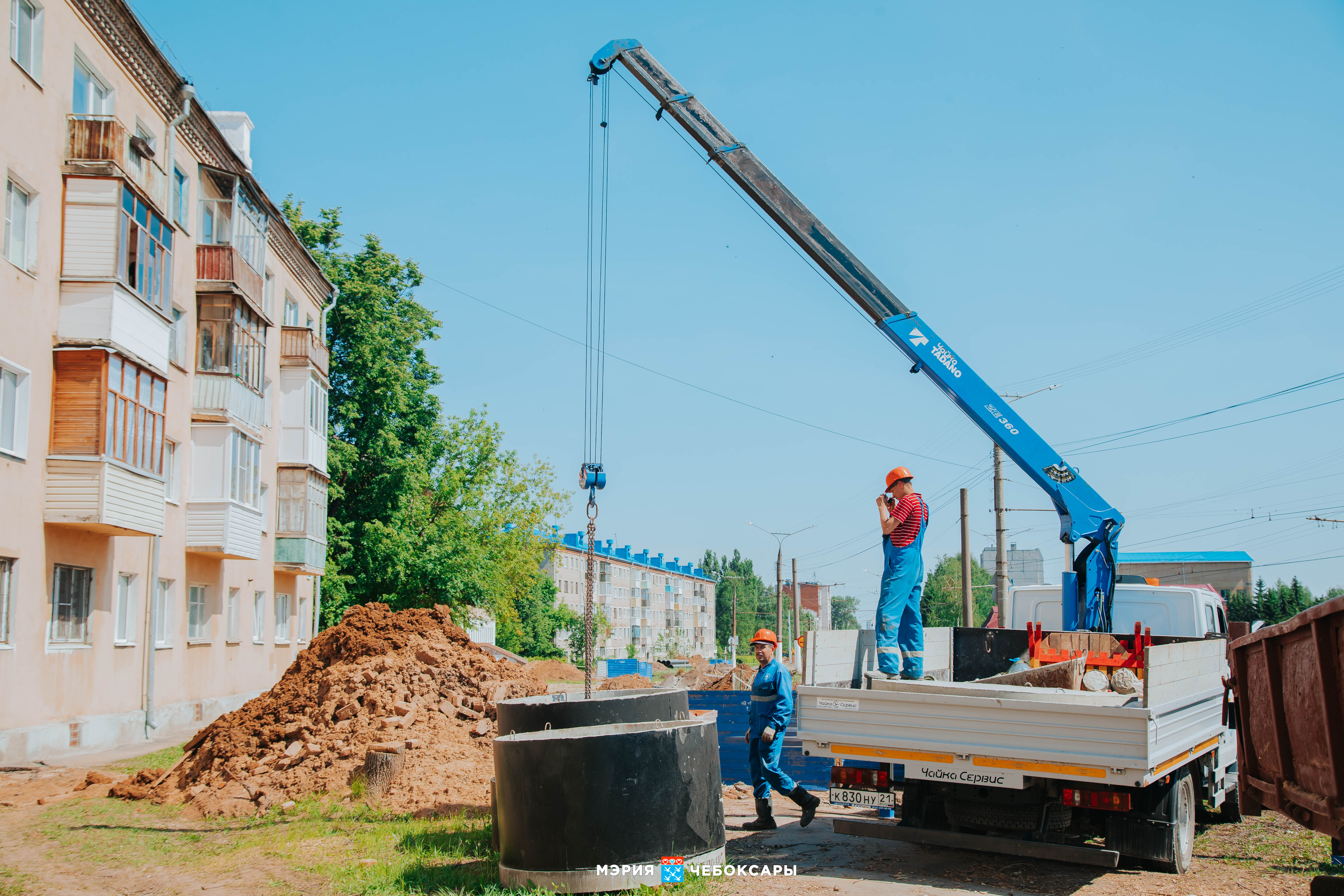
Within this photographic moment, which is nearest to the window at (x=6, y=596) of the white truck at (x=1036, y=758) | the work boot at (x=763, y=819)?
the work boot at (x=763, y=819)

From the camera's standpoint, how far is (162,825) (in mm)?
9664

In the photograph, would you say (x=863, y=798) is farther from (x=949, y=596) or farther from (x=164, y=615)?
(x=949, y=596)

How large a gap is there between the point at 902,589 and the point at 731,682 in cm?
1676

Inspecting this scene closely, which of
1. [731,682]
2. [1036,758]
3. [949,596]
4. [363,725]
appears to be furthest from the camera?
[949,596]

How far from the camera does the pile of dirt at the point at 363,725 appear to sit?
A: 34.1 ft

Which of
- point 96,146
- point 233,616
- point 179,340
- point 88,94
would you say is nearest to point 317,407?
point 233,616

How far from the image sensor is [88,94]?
1777cm

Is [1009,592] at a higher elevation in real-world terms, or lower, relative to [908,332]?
lower

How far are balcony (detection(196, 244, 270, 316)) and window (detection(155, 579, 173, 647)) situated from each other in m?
6.39

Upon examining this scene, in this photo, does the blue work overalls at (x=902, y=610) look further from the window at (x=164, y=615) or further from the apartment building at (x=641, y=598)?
the apartment building at (x=641, y=598)

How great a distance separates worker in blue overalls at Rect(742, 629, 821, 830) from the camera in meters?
8.63

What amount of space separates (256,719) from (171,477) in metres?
11.3

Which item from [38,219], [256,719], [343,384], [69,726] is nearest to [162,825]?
[256,719]

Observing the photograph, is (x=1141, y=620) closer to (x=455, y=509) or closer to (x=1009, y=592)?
(x=1009, y=592)
